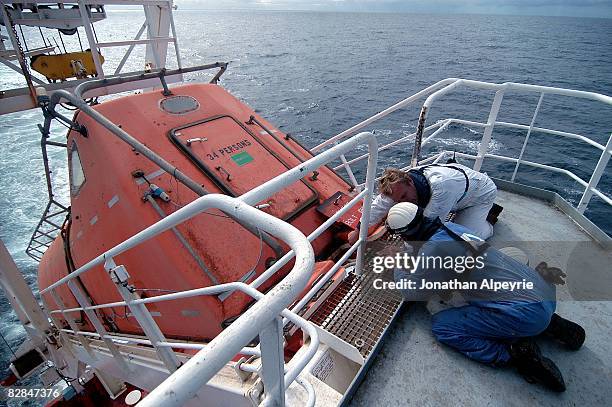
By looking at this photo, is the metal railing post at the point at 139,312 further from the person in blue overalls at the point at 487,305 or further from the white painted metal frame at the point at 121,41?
the white painted metal frame at the point at 121,41

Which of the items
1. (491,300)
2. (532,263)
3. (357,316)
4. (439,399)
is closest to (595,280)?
(532,263)

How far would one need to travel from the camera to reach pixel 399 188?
2.81m

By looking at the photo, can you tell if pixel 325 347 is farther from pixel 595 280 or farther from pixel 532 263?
pixel 595 280

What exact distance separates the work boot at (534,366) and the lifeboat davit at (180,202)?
1.43 m

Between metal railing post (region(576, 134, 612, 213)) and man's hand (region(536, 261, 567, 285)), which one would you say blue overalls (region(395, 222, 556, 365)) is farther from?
metal railing post (region(576, 134, 612, 213))

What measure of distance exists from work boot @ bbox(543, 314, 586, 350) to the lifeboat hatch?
2180mm

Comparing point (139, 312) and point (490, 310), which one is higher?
point (139, 312)

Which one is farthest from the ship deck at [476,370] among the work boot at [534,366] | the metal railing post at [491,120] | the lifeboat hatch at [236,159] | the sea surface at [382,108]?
the sea surface at [382,108]

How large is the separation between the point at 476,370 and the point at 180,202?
251cm

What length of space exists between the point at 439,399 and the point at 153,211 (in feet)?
7.88

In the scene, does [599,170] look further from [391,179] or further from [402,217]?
[402,217]

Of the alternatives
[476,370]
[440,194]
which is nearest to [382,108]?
[440,194]

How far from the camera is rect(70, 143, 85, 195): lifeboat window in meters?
3.28

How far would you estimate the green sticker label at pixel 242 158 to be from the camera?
3391mm
